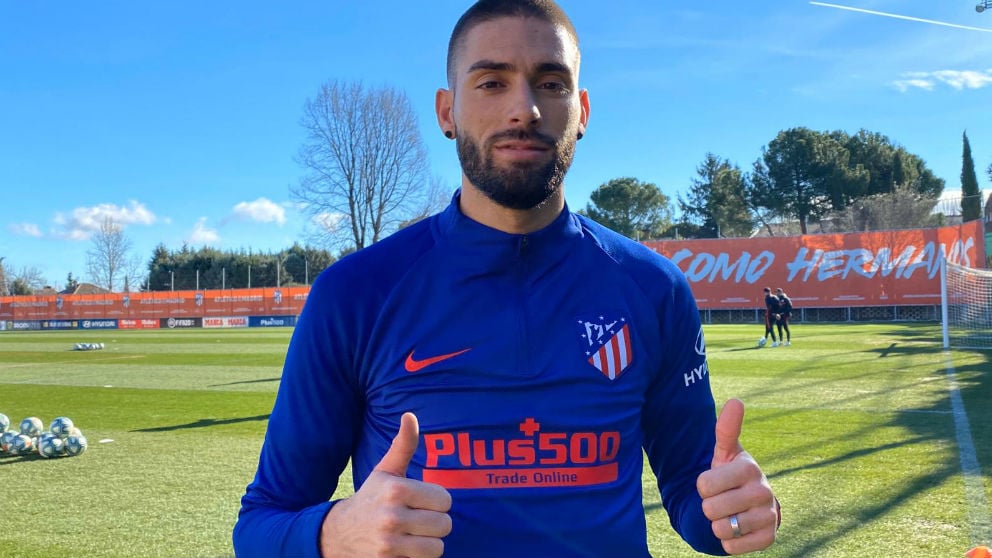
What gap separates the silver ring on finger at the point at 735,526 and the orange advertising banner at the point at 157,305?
4314cm

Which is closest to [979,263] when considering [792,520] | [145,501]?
[792,520]

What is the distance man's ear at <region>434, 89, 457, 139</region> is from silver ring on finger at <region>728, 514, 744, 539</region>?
1.04 meters

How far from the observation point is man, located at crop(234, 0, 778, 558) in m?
1.58

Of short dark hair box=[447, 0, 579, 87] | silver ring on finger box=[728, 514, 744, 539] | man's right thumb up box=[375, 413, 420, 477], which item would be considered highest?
short dark hair box=[447, 0, 579, 87]

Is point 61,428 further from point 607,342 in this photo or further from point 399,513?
point 399,513

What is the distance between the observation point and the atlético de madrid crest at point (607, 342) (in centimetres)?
171

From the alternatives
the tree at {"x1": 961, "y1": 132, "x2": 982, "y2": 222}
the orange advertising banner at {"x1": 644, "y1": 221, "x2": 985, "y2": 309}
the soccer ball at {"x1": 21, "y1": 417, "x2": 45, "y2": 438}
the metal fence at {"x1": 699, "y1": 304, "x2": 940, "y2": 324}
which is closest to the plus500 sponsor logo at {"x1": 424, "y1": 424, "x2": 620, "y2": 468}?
the soccer ball at {"x1": 21, "y1": 417, "x2": 45, "y2": 438}

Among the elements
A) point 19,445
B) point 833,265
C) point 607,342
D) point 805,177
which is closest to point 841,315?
point 833,265

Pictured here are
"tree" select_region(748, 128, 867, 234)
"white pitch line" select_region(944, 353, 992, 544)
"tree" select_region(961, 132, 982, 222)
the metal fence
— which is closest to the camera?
"white pitch line" select_region(944, 353, 992, 544)

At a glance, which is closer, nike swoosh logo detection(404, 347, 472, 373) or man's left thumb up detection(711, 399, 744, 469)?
man's left thumb up detection(711, 399, 744, 469)

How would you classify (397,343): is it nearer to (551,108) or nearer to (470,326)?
(470,326)

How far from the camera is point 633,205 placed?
61.7 metres

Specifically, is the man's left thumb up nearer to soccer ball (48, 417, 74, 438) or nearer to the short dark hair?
the short dark hair

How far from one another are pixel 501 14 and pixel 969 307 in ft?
84.0
